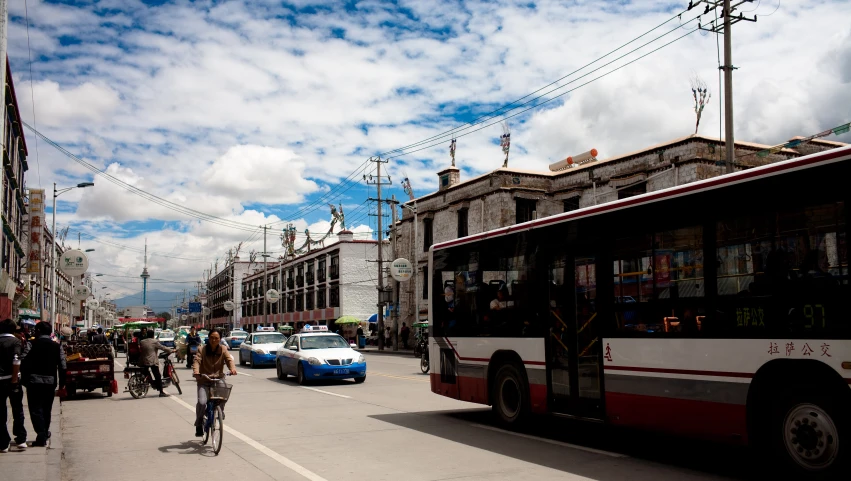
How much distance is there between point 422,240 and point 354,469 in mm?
39888

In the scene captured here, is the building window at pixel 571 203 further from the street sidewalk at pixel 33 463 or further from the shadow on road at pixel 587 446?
the street sidewalk at pixel 33 463

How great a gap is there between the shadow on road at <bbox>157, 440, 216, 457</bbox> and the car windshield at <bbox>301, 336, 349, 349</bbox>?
34.8 feet

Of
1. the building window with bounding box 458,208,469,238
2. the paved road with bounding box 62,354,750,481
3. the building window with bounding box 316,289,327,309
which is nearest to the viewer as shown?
the paved road with bounding box 62,354,750,481

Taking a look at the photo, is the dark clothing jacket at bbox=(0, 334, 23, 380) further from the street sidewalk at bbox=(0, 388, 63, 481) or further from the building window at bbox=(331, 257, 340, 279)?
the building window at bbox=(331, 257, 340, 279)

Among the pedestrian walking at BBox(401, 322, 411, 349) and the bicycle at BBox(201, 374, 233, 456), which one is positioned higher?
the bicycle at BBox(201, 374, 233, 456)

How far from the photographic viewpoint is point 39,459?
29.0ft

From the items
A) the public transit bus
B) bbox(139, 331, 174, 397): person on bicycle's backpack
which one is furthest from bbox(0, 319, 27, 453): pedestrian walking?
bbox(139, 331, 174, 397): person on bicycle's backpack

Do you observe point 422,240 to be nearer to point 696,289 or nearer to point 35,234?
point 35,234

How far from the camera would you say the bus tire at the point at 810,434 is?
6.35 m

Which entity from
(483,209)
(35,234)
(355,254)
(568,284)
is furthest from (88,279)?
(568,284)

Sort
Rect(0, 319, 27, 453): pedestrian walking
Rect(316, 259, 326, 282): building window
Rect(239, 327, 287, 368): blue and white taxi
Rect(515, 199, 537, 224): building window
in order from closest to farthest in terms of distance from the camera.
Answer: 1. Rect(0, 319, 27, 453): pedestrian walking
2. Rect(239, 327, 287, 368): blue and white taxi
3. Rect(515, 199, 537, 224): building window
4. Rect(316, 259, 326, 282): building window

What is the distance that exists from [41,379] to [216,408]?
99.0 inches

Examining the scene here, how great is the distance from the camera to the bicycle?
31.3 ft

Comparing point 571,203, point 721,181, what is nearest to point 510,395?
point 721,181
